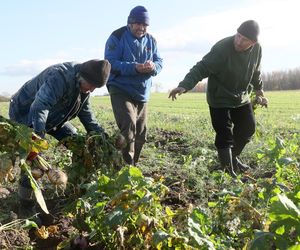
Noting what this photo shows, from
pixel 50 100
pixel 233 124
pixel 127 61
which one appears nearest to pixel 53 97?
pixel 50 100

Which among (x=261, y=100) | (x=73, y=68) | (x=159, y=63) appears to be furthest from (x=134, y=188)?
(x=261, y=100)

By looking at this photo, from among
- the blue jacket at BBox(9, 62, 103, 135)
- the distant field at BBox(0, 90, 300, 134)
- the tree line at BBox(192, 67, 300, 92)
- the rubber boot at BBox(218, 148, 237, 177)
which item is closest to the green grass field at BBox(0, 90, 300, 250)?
the rubber boot at BBox(218, 148, 237, 177)

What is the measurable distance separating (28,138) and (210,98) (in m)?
3.19

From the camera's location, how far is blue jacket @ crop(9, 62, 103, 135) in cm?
388

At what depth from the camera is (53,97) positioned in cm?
398

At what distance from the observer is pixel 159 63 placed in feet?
19.3

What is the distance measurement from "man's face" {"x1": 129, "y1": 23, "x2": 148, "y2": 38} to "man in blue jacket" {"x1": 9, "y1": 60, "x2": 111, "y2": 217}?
123 cm

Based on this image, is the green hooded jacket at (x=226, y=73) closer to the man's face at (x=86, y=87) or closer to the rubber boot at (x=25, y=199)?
the man's face at (x=86, y=87)

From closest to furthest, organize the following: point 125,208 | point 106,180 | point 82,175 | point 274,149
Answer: point 125,208 < point 106,180 < point 274,149 < point 82,175

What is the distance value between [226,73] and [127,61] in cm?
106

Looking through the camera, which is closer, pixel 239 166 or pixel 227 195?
pixel 227 195

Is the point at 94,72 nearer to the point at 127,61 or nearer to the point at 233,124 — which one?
the point at 127,61

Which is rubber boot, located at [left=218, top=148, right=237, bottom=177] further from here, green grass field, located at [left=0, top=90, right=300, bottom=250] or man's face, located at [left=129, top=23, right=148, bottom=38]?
man's face, located at [left=129, top=23, right=148, bottom=38]

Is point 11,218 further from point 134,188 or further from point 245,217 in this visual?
point 245,217
